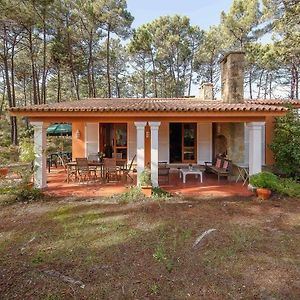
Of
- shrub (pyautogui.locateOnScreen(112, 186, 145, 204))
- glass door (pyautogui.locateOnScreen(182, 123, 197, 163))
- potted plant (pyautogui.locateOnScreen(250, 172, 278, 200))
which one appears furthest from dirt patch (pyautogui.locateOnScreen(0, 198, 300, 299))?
glass door (pyautogui.locateOnScreen(182, 123, 197, 163))

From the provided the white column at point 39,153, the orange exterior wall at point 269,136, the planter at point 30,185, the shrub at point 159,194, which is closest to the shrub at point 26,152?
the white column at point 39,153

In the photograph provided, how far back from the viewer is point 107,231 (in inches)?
245

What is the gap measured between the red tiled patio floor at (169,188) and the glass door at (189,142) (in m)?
1.95

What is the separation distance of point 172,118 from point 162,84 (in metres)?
24.5

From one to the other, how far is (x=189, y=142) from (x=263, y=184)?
5194 millimetres

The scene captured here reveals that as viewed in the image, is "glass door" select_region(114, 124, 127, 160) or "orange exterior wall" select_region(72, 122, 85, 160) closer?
"glass door" select_region(114, 124, 127, 160)

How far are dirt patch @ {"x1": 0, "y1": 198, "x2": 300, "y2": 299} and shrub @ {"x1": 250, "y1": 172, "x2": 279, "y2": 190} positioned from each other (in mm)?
961

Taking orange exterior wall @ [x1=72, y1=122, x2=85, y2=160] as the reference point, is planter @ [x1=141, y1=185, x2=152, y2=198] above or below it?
below

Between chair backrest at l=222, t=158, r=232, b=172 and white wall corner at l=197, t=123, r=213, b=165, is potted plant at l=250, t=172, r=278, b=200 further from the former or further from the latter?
white wall corner at l=197, t=123, r=213, b=165

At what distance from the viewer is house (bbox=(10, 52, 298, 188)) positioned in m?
9.05

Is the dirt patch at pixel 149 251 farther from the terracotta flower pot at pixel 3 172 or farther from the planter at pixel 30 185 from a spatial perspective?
the terracotta flower pot at pixel 3 172

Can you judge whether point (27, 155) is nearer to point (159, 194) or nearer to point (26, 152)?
point (26, 152)

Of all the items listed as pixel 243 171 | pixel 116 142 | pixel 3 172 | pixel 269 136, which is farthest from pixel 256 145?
pixel 3 172

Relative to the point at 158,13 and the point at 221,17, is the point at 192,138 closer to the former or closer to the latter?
the point at 221,17
